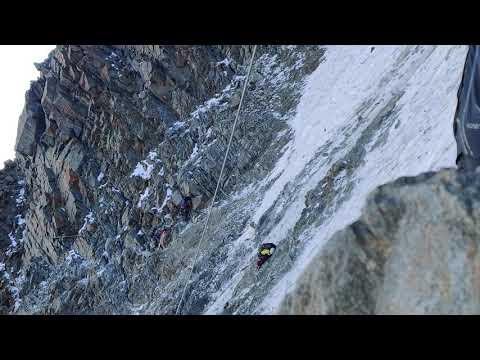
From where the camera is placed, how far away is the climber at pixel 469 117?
602cm

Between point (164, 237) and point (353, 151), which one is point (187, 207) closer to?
point (164, 237)

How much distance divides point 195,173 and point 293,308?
60.9 feet

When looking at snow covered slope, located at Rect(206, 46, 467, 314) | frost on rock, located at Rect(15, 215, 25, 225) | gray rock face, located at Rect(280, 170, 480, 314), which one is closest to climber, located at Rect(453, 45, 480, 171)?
snow covered slope, located at Rect(206, 46, 467, 314)

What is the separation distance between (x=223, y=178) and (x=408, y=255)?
18.3 meters

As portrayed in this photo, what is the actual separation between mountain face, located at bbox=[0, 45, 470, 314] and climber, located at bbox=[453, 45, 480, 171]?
36.8 inches

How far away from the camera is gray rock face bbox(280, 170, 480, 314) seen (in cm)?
379

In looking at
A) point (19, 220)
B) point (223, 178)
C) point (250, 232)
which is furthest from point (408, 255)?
point (19, 220)

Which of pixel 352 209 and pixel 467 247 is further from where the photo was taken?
pixel 352 209

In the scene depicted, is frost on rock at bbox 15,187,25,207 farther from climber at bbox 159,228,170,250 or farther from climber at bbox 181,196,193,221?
climber at bbox 181,196,193,221

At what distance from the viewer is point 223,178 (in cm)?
2228
